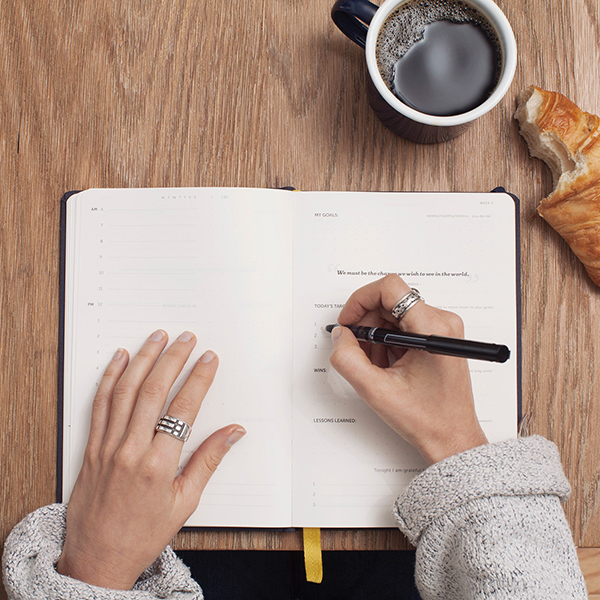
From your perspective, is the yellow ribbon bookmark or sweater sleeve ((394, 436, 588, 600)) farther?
the yellow ribbon bookmark

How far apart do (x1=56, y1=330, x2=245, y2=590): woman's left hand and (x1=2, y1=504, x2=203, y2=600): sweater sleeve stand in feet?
0.07

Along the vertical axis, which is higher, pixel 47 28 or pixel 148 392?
pixel 47 28

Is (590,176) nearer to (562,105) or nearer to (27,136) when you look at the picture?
(562,105)

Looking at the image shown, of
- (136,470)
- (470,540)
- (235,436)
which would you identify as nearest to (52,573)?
(136,470)

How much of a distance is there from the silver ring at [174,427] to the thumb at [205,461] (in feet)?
0.11

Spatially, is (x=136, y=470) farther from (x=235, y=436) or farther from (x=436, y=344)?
(x=436, y=344)

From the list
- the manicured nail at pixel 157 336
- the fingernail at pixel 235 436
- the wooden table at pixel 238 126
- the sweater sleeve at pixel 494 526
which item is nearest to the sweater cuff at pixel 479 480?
the sweater sleeve at pixel 494 526

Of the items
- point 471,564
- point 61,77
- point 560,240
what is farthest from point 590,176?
point 61,77

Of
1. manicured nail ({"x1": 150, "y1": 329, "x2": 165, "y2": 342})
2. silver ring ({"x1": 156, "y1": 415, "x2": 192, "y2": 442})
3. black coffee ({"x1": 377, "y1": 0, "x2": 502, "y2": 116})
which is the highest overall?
black coffee ({"x1": 377, "y1": 0, "x2": 502, "y2": 116})

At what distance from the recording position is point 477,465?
1.66ft

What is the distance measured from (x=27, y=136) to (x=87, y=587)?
571 millimetres

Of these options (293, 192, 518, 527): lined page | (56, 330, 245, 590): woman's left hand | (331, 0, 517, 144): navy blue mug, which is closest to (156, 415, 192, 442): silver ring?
(56, 330, 245, 590): woman's left hand

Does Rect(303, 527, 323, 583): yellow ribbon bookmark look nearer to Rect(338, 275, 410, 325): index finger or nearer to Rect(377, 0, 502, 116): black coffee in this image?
Rect(338, 275, 410, 325): index finger

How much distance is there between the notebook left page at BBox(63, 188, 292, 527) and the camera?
0.58m
